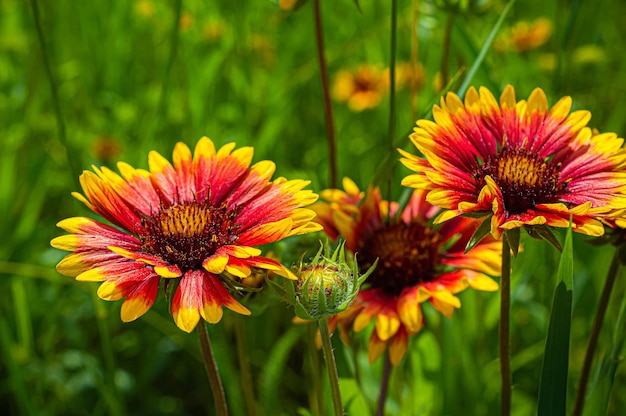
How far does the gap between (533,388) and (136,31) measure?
1651 millimetres

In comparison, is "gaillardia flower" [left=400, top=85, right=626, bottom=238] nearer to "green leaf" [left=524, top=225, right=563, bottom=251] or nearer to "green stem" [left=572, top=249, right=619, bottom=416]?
"green leaf" [left=524, top=225, right=563, bottom=251]

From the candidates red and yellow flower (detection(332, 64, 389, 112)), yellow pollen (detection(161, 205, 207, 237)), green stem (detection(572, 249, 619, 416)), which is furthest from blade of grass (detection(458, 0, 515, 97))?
red and yellow flower (detection(332, 64, 389, 112))

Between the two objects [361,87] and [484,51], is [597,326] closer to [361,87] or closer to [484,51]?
[484,51]

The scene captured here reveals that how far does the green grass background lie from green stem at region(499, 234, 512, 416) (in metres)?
0.22

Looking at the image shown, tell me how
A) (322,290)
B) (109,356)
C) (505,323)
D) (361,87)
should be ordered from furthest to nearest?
(361,87) < (109,356) < (505,323) < (322,290)

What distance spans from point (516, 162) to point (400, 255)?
0.19 m

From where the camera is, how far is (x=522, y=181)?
0.77m

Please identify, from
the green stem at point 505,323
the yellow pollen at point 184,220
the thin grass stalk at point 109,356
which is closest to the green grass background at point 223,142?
the thin grass stalk at point 109,356

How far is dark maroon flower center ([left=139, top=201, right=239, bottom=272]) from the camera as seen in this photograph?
0.74 m

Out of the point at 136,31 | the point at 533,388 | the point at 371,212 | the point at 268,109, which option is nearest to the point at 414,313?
the point at 371,212

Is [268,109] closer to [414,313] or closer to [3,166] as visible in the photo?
[3,166]

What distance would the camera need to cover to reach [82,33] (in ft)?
7.25

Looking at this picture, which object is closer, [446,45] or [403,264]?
[403,264]

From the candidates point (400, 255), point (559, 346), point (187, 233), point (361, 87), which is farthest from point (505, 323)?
point (361, 87)
